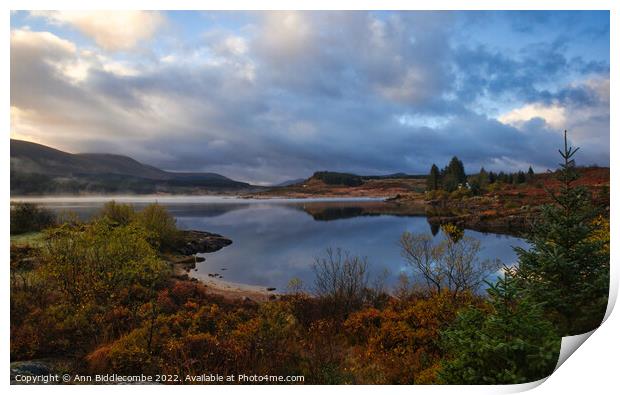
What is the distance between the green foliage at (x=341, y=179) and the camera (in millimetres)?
6863

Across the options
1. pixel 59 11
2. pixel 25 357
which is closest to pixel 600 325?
pixel 25 357

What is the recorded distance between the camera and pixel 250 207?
270 inches

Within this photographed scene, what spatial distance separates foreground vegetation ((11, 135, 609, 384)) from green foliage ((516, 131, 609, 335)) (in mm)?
17

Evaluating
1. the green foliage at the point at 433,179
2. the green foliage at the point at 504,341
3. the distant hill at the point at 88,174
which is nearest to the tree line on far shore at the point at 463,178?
the green foliage at the point at 433,179

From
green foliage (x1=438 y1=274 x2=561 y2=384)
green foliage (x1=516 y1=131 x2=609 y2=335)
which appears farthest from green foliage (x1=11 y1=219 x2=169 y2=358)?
green foliage (x1=516 y1=131 x2=609 y2=335)

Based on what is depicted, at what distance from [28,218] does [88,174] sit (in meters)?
1.04

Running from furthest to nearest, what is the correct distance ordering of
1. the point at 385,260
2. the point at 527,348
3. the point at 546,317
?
the point at 385,260, the point at 546,317, the point at 527,348

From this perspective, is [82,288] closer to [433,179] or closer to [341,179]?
[341,179]

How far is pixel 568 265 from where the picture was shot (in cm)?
520

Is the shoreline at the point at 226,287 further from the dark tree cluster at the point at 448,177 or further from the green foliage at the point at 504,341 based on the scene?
the dark tree cluster at the point at 448,177

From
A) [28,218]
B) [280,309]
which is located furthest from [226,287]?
[28,218]

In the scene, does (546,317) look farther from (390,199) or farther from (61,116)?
(61,116)

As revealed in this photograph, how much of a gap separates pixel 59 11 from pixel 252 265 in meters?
4.65

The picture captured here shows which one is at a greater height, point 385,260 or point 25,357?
point 385,260
